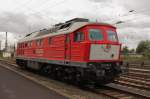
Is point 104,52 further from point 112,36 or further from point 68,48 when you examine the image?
point 68,48

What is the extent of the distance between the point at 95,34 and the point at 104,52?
114 centimetres

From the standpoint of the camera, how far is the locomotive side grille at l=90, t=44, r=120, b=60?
52.4 ft

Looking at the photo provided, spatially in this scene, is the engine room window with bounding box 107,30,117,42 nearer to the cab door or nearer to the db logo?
the db logo

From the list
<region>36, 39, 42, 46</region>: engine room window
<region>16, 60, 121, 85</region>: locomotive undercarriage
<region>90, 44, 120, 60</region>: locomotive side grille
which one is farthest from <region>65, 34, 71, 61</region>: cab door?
<region>36, 39, 42, 46</region>: engine room window

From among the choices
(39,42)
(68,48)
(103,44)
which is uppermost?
(39,42)

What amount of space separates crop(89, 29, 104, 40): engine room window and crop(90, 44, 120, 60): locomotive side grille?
1.79 feet

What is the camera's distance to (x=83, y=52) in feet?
52.3

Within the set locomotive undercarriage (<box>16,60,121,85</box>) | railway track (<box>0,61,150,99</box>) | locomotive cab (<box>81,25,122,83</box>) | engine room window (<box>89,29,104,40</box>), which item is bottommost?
railway track (<box>0,61,150,99</box>)

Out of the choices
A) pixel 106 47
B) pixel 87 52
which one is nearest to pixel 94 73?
pixel 87 52

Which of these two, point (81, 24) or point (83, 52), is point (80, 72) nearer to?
point (83, 52)

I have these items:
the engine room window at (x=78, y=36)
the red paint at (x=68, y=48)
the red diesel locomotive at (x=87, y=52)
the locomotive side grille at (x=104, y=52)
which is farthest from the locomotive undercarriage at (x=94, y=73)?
the engine room window at (x=78, y=36)

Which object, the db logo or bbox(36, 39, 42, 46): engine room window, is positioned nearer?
the db logo

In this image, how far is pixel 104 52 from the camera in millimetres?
16297

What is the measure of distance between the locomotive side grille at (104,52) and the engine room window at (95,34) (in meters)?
0.55
